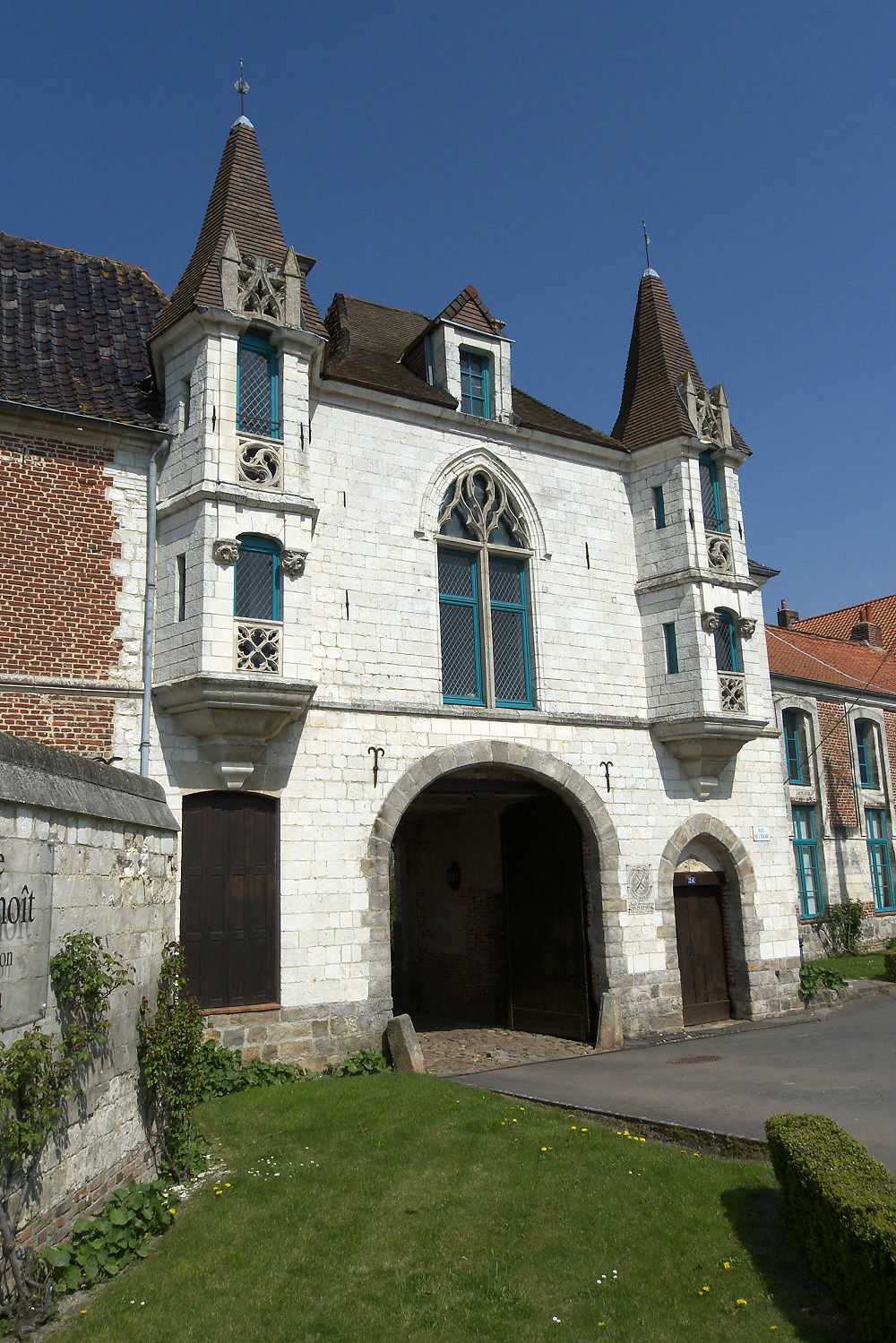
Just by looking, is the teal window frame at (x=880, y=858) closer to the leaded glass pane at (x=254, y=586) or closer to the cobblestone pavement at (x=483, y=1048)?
the cobblestone pavement at (x=483, y=1048)

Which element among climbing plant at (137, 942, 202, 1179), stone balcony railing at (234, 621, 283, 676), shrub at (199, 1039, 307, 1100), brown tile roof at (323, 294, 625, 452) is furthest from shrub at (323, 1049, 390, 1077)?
brown tile roof at (323, 294, 625, 452)

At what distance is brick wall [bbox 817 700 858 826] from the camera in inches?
969

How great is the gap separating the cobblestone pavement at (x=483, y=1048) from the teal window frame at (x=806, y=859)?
10.7 meters

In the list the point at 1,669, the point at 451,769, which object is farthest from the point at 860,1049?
the point at 1,669

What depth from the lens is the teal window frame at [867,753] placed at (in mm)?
26078

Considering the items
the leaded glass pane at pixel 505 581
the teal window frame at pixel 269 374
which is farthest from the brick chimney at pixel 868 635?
the teal window frame at pixel 269 374

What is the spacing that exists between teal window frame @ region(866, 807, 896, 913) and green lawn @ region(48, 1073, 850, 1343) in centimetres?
1895

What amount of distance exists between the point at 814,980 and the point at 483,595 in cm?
845

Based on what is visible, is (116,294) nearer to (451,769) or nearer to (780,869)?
(451,769)

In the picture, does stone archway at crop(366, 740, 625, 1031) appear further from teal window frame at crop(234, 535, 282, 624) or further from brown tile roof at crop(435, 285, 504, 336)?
brown tile roof at crop(435, 285, 504, 336)

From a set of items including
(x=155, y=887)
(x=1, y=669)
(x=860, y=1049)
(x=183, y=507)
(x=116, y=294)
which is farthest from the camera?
(x=116, y=294)

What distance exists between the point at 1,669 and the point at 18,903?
216 inches

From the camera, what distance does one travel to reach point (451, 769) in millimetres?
13086

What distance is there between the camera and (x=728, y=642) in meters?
15.6
